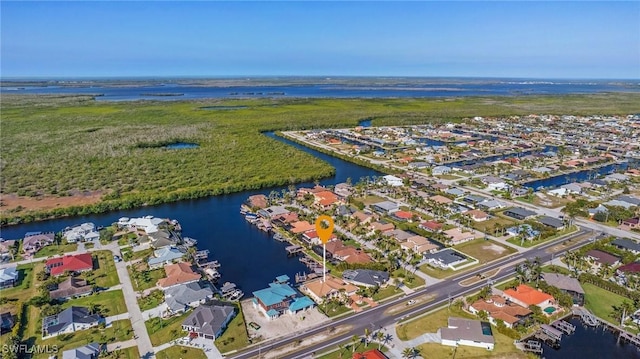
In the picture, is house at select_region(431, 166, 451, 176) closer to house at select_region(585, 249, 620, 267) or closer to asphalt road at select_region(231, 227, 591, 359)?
asphalt road at select_region(231, 227, 591, 359)

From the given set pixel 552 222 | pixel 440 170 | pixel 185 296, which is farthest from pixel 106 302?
pixel 440 170

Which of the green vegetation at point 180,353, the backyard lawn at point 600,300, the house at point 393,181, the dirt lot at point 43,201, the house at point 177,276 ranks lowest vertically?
the green vegetation at point 180,353

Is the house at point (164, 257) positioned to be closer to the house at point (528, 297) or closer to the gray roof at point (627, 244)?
the house at point (528, 297)

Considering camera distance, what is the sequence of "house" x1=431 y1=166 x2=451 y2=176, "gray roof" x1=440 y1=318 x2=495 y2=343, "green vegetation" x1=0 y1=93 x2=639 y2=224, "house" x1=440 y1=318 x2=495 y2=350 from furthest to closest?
1. "house" x1=431 y1=166 x2=451 y2=176
2. "green vegetation" x1=0 y1=93 x2=639 y2=224
3. "gray roof" x1=440 y1=318 x2=495 y2=343
4. "house" x1=440 y1=318 x2=495 y2=350

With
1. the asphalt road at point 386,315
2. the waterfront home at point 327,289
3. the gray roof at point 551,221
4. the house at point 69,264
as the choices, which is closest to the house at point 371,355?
the asphalt road at point 386,315

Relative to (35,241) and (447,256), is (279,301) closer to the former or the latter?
(447,256)

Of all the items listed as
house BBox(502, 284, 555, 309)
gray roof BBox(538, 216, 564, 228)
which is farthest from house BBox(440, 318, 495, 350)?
gray roof BBox(538, 216, 564, 228)
